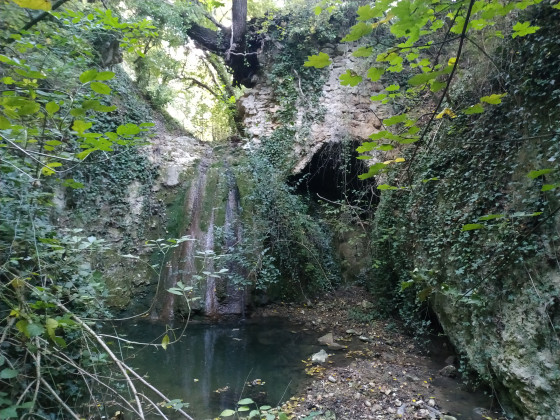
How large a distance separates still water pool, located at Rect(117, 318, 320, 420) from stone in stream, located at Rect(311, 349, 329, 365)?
166 millimetres

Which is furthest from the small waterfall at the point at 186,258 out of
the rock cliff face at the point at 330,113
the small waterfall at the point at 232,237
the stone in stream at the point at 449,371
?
the stone in stream at the point at 449,371

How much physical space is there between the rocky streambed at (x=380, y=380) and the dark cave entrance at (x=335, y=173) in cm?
319

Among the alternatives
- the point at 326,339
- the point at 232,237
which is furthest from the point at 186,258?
the point at 326,339

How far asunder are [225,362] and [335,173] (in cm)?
564

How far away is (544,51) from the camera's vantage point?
3373mm

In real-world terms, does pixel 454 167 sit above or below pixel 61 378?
above

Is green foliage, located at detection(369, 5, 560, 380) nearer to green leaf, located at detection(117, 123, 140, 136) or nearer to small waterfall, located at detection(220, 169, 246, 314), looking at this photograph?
green leaf, located at detection(117, 123, 140, 136)

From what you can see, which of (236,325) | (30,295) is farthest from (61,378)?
(236,325)

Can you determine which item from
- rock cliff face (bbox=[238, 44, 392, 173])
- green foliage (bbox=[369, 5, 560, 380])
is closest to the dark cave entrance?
rock cliff face (bbox=[238, 44, 392, 173])

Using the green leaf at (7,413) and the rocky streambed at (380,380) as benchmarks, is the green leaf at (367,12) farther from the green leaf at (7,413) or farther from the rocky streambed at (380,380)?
the rocky streambed at (380,380)

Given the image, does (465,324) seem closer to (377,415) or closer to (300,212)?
(377,415)

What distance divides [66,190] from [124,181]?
57.6 inches

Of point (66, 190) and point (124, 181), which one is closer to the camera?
point (66, 190)

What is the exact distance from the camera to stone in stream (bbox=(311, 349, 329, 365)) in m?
4.83
